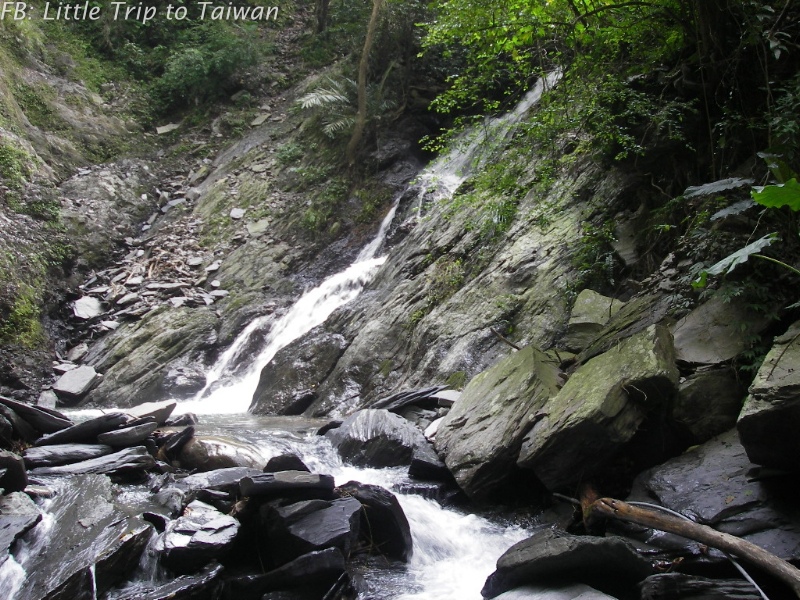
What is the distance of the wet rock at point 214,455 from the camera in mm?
5653

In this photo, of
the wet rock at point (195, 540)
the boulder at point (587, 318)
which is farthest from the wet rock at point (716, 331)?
the wet rock at point (195, 540)

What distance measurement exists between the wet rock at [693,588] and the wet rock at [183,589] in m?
2.76

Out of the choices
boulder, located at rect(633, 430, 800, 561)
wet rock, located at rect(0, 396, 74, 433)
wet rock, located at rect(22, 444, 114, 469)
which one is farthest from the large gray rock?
wet rock, located at rect(0, 396, 74, 433)

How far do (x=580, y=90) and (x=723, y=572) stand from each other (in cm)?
570

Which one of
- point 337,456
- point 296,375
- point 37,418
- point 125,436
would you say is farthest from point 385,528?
point 296,375

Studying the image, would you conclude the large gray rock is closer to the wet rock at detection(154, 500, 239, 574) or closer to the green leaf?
the green leaf

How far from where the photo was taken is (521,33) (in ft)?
22.6

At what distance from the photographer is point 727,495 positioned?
395cm

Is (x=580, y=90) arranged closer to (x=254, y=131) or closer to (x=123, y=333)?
(x=123, y=333)

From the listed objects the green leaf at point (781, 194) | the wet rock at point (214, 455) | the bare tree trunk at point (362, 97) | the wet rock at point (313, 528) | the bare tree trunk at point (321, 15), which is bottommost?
the wet rock at point (214, 455)

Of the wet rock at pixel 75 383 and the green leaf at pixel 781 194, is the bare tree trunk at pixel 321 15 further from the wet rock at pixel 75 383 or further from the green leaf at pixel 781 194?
the green leaf at pixel 781 194

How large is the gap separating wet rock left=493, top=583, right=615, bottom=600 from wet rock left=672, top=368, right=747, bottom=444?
174 centimetres

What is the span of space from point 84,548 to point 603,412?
3824 millimetres

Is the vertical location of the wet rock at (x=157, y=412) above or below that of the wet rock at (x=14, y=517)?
below
